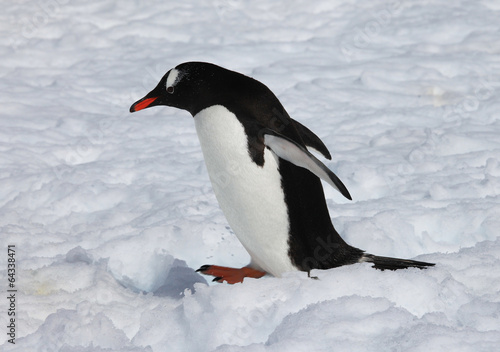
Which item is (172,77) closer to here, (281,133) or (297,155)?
(281,133)

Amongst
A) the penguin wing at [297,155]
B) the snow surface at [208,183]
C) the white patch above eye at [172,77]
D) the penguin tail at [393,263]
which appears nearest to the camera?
the snow surface at [208,183]

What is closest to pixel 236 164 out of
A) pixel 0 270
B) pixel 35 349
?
pixel 35 349

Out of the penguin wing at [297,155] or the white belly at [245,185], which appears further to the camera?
the white belly at [245,185]

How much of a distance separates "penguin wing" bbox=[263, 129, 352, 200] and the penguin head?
24 centimetres

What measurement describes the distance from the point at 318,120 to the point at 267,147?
223cm

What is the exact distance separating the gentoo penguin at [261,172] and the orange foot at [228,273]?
0.01 metres

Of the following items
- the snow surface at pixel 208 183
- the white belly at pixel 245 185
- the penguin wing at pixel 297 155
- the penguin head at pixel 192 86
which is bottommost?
the snow surface at pixel 208 183

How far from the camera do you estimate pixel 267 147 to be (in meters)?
2.12

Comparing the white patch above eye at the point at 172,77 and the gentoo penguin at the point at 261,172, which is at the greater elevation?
the white patch above eye at the point at 172,77

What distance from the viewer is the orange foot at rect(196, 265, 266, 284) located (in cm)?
229

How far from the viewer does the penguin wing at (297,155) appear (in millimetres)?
1954

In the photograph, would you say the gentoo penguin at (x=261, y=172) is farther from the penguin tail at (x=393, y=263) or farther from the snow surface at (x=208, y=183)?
the snow surface at (x=208, y=183)

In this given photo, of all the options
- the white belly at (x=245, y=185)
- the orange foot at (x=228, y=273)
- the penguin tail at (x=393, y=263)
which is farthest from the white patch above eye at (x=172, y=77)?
the penguin tail at (x=393, y=263)

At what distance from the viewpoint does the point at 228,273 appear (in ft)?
7.63
